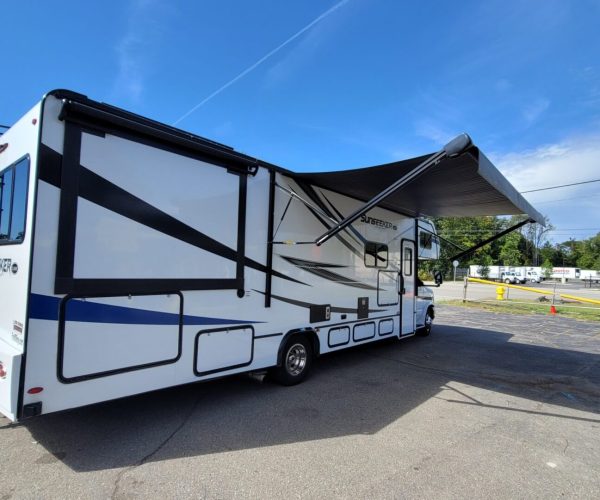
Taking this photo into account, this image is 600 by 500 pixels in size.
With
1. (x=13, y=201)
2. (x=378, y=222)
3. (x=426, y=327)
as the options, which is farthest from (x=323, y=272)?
(x=426, y=327)

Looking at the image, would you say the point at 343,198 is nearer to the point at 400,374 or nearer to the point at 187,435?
the point at 400,374

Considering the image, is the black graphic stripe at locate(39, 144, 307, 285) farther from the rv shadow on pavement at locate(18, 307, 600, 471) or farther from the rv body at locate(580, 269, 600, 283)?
the rv body at locate(580, 269, 600, 283)

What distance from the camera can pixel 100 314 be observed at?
3.46m

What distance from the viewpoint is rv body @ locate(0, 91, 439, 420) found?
3.18 m

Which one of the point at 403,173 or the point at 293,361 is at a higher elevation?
the point at 403,173

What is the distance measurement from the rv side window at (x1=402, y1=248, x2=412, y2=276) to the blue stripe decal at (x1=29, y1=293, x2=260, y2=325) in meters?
5.39

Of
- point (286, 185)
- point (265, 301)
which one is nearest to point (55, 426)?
point (265, 301)

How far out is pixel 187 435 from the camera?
12.8 ft

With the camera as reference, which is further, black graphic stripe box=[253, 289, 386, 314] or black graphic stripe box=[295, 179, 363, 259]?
black graphic stripe box=[295, 179, 363, 259]

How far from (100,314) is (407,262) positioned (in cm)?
667

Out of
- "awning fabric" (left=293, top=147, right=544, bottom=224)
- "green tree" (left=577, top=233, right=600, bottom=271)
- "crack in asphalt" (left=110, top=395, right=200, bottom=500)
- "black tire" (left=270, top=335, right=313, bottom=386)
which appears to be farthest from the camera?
"green tree" (left=577, top=233, right=600, bottom=271)

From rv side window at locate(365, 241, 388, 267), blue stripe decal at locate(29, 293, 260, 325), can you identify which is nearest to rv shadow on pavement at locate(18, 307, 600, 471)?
blue stripe decal at locate(29, 293, 260, 325)

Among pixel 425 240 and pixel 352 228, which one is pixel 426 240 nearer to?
pixel 425 240

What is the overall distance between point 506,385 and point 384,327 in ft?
7.33
